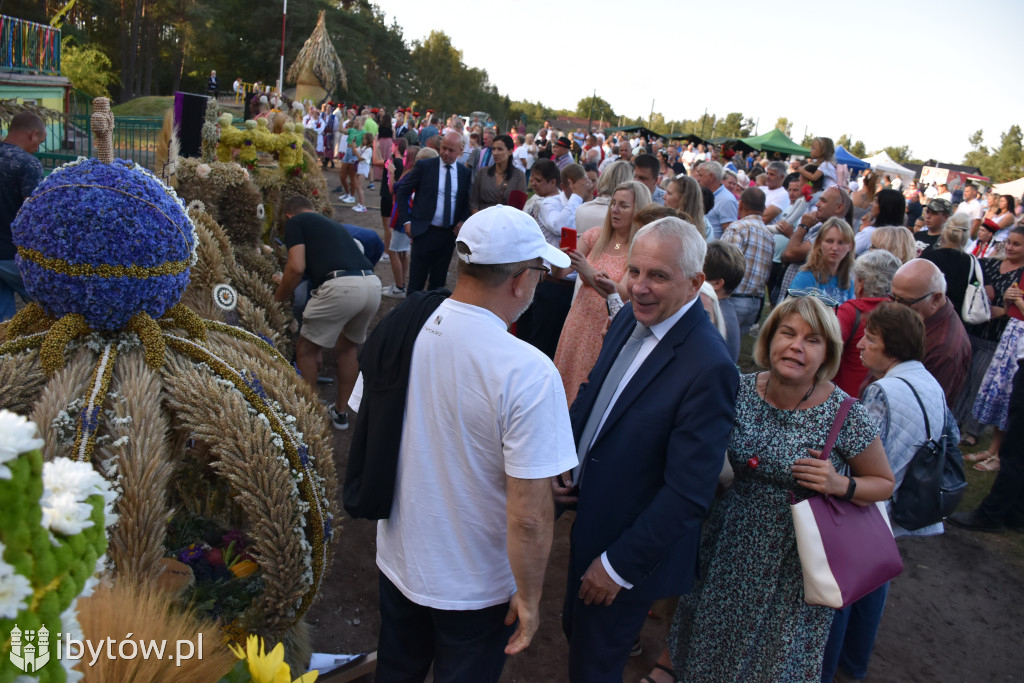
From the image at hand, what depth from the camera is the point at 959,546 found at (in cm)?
492

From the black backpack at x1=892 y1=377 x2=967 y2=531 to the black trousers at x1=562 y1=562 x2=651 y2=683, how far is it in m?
1.41

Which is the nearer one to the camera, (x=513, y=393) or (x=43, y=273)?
(x=513, y=393)

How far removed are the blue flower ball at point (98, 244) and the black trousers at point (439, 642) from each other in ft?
4.20

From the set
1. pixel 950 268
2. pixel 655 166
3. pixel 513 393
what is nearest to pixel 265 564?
pixel 513 393

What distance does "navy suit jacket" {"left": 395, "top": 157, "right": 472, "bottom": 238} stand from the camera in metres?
7.28

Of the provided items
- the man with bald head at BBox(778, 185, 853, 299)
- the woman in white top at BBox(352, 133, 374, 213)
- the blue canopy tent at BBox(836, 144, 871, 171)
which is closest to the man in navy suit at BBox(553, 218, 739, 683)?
the man with bald head at BBox(778, 185, 853, 299)

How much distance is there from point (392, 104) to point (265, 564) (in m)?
54.2

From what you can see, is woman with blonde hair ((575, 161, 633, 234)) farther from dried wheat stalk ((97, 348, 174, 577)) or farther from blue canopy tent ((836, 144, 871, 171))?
blue canopy tent ((836, 144, 871, 171))

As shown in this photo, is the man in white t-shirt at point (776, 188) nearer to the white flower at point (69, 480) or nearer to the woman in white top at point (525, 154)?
the woman in white top at point (525, 154)

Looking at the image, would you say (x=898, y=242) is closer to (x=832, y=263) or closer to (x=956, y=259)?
(x=832, y=263)

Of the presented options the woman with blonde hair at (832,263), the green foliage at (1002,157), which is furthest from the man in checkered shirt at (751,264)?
the green foliage at (1002,157)

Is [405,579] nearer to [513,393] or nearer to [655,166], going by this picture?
[513,393]

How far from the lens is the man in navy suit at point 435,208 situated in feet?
23.9

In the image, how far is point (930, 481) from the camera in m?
2.97
